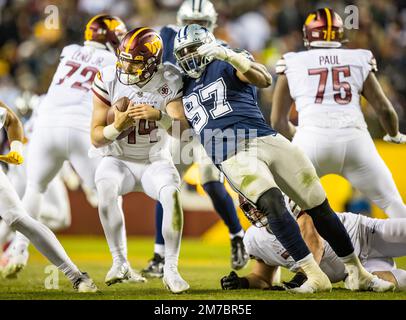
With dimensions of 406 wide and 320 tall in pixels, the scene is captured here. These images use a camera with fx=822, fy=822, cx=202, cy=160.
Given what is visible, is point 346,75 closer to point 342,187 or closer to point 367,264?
point 367,264

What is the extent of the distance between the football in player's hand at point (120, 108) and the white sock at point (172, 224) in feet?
1.95

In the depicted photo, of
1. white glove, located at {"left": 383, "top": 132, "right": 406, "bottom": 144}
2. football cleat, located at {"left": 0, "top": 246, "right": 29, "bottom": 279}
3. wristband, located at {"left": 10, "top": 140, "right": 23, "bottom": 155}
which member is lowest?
football cleat, located at {"left": 0, "top": 246, "right": 29, "bottom": 279}

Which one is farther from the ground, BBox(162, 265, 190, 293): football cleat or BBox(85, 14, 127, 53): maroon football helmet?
BBox(85, 14, 127, 53): maroon football helmet

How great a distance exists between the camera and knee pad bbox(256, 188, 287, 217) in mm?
4859

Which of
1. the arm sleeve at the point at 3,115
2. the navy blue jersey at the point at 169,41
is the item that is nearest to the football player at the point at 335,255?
the arm sleeve at the point at 3,115

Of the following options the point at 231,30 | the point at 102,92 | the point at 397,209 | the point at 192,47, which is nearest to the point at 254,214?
the point at 192,47

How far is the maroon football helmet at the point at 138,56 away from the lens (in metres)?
5.41

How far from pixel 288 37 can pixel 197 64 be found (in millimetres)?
6994

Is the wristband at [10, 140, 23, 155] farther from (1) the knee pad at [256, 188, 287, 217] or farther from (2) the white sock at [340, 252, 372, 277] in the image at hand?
(2) the white sock at [340, 252, 372, 277]

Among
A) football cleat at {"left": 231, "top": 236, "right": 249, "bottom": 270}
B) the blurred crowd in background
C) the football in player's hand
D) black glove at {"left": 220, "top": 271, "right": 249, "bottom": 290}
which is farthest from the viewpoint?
the blurred crowd in background

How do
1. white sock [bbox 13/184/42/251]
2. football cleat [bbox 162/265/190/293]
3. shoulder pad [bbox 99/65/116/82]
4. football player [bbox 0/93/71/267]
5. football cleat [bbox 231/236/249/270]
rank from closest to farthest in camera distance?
1. football cleat [bbox 162/265/190/293]
2. shoulder pad [bbox 99/65/116/82]
3. white sock [bbox 13/184/42/251]
4. football cleat [bbox 231/236/249/270]
5. football player [bbox 0/93/71/267]

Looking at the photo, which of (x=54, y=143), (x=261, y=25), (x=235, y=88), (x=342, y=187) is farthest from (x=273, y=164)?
(x=261, y=25)

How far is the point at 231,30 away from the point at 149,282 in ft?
24.7

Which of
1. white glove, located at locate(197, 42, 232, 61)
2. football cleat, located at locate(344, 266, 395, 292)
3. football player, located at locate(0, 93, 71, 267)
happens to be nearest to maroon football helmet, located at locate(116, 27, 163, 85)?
white glove, located at locate(197, 42, 232, 61)
